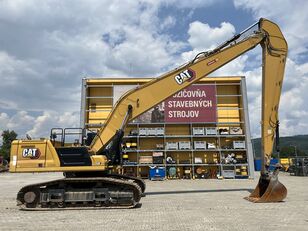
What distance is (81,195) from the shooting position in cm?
1199

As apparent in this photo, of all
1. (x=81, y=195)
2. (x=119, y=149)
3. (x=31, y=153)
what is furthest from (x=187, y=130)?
(x=31, y=153)

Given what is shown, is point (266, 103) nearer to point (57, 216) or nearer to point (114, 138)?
point (114, 138)

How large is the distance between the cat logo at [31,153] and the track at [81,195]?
1000 millimetres

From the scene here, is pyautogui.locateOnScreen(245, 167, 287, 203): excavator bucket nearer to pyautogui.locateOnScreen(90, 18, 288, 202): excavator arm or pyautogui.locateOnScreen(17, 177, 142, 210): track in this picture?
pyautogui.locateOnScreen(90, 18, 288, 202): excavator arm

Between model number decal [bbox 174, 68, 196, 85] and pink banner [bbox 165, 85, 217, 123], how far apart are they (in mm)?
11664

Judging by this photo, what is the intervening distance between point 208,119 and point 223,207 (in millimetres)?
14789

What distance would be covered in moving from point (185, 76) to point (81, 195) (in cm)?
625

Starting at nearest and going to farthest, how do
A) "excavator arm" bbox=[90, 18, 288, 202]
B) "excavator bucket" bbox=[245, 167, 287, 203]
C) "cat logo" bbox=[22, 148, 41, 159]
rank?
1. "cat logo" bbox=[22, 148, 41, 159]
2. "excavator bucket" bbox=[245, 167, 287, 203]
3. "excavator arm" bbox=[90, 18, 288, 202]

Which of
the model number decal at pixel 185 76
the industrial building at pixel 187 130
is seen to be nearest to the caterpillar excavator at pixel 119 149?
the model number decal at pixel 185 76

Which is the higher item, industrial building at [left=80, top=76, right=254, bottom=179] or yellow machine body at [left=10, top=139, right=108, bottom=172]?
industrial building at [left=80, top=76, right=254, bottom=179]

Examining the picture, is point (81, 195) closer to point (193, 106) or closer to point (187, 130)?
point (187, 130)

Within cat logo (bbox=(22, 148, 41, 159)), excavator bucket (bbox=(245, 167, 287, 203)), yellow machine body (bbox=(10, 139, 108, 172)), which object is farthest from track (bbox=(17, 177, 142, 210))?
excavator bucket (bbox=(245, 167, 287, 203))

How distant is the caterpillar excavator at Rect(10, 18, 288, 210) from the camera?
12000 mm

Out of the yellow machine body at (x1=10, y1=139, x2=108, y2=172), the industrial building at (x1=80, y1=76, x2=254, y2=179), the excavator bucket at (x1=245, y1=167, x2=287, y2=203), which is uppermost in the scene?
the industrial building at (x1=80, y1=76, x2=254, y2=179)
